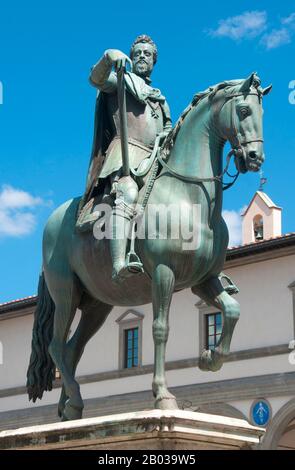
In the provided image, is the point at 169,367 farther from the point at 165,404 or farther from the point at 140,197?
the point at 165,404

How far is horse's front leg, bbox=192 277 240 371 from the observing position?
7.95 m

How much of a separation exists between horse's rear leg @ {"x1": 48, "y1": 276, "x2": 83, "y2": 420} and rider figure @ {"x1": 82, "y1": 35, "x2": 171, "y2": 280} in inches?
32.2

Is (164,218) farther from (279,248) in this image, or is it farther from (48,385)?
(279,248)

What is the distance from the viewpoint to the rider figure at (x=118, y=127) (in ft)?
26.1

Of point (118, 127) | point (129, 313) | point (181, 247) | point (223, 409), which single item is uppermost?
point (129, 313)

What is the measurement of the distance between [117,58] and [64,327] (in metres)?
2.46

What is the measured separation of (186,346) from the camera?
30.0 metres

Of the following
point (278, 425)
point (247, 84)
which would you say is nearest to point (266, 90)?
point (247, 84)

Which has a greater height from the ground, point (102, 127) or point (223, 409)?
point (223, 409)

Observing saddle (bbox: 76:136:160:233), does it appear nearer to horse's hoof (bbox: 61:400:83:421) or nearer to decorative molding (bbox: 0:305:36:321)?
horse's hoof (bbox: 61:400:83:421)

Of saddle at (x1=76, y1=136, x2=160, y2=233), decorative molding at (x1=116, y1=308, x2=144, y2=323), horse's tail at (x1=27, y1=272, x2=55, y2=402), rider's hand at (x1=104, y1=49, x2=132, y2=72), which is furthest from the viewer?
decorative molding at (x1=116, y1=308, x2=144, y2=323)

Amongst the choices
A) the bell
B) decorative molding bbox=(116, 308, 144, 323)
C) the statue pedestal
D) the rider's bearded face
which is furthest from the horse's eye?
the bell

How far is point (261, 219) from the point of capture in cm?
5125
